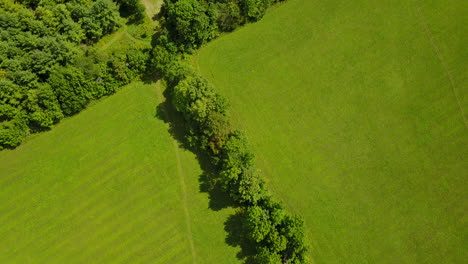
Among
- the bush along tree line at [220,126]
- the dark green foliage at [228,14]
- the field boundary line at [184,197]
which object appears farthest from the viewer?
the dark green foliage at [228,14]

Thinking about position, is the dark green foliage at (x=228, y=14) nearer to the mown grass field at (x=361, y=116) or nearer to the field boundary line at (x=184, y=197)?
the mown grass field at (x=361, y=116)

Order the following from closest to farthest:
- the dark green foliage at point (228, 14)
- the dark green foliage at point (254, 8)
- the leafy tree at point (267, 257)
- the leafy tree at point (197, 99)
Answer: the leafy tree at point (267, 257) → the leafy tree at point (197, 99) → the dark green foliage at point (228, 14) → the dark green foliage at point (254, 8)

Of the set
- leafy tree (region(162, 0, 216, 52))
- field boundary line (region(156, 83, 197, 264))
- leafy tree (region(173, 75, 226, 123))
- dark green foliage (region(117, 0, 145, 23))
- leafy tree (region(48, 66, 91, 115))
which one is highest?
dark green foliage (region(117, 0, 145, 23))

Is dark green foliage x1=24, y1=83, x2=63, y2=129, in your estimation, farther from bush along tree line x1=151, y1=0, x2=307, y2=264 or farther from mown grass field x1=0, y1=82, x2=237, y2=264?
bush along tree line x1=151, y1=0, x2=307, y2=264

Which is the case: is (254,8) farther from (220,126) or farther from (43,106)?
(43,106)

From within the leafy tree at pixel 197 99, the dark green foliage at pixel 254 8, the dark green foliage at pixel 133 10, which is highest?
the dark green foliage at pixel 133 10

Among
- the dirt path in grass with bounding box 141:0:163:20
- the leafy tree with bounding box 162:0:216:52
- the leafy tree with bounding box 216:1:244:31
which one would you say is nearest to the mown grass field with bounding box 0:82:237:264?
the leafy tree with bounding box 162:0:216:52

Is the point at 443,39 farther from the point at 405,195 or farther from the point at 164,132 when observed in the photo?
the point at 164,132

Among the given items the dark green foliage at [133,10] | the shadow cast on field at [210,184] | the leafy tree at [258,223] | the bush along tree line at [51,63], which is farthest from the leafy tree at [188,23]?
the leafy tree at [258,223]
